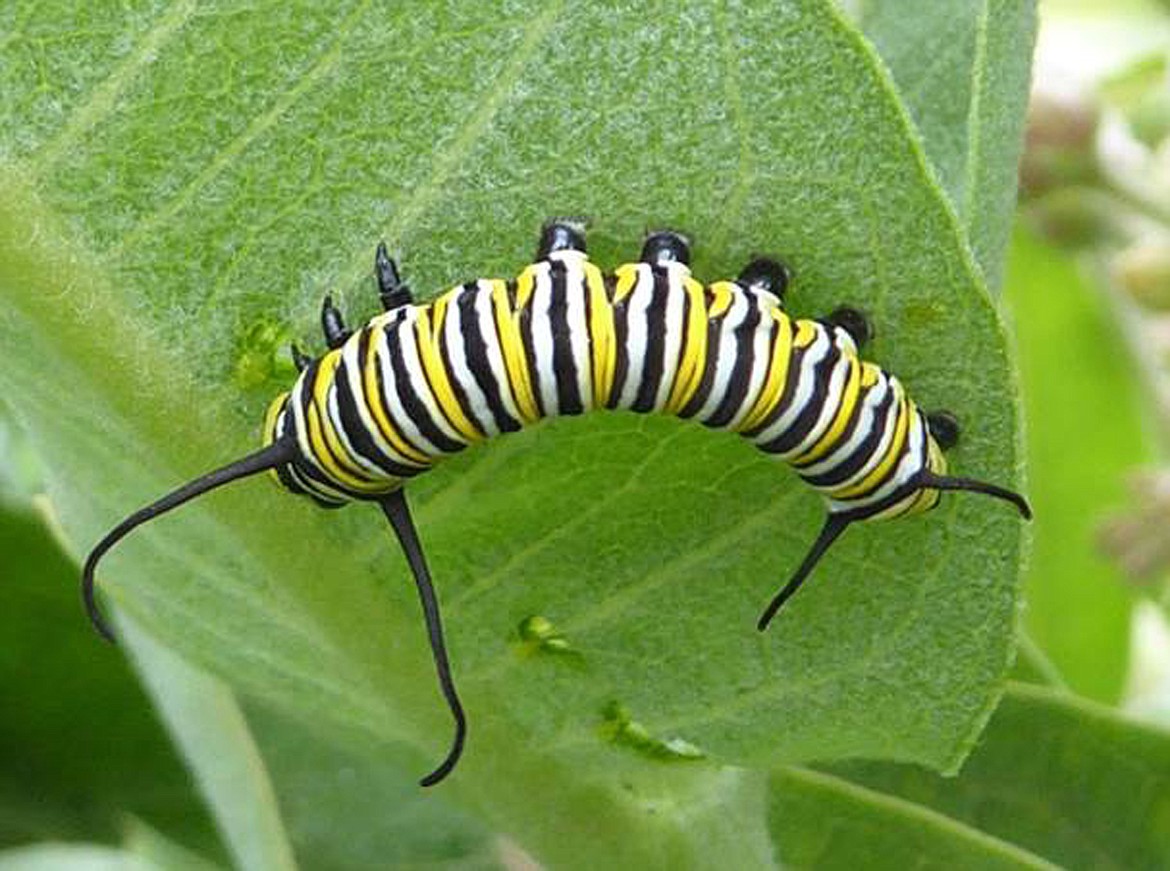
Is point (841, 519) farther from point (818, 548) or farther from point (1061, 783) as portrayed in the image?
point (1061, 783)

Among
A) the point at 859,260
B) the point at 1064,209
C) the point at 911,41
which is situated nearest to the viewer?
the point at 859,260

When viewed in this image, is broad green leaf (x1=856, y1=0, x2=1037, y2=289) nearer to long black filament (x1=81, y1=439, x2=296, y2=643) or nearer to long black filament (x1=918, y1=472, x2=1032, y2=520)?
long black filament (x1=918, y1=472, x2=1032, y2=520)

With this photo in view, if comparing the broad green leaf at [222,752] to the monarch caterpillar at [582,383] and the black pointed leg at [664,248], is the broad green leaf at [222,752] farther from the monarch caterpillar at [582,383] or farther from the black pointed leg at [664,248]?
the black pointed leg at [664,248]

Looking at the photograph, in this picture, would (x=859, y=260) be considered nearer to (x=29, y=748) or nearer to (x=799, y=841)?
(x=799, y=841)

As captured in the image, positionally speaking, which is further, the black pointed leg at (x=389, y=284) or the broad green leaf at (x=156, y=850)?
the broad green leaf at (x=156, y=850)

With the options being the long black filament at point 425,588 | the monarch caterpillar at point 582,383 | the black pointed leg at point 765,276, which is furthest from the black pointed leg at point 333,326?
the black pointed leg at point 765,276

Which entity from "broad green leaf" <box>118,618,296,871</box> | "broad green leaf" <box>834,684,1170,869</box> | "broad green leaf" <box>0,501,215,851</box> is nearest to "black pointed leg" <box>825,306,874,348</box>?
"broad green leaf" <box>834,684,1170,869</box>

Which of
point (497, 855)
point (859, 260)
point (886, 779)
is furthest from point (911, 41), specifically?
point (497, 855)
